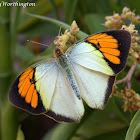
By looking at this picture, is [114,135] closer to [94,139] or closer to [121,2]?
[94,139]

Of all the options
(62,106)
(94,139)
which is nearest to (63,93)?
(62,106)

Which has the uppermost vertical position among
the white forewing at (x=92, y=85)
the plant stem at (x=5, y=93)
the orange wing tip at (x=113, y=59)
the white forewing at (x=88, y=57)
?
the orange wing tip at (x=113, y=59)

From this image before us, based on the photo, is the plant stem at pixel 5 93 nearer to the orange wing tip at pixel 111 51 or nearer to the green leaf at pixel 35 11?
the green leaf at pixel 35 11

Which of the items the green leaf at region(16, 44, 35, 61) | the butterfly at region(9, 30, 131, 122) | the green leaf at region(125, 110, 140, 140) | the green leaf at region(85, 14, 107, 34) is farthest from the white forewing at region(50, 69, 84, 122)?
the green leaf at region(16, 44, 35, 61)

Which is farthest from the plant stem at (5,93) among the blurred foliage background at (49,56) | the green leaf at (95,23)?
the green leaf at (95,23)

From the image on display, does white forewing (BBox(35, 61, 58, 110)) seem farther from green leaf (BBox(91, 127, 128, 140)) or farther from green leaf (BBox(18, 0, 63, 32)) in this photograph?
green leaf (BBox(18, 0, 63, 32))
